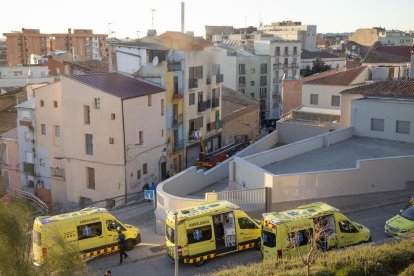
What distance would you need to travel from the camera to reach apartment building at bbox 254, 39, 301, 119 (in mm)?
72875

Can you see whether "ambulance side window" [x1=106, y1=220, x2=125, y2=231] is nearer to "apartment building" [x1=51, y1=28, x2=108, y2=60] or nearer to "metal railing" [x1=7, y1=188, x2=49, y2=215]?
"metal railing" [x1=7, y1=188, x2=49, y2=215]

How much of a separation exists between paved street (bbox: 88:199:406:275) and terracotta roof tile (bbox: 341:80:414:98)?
33.8ft

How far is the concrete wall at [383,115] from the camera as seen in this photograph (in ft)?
105

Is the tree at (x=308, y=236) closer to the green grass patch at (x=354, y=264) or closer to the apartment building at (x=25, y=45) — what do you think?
the green grass patch at (x=354, y=264)

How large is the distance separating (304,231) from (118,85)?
840 inches

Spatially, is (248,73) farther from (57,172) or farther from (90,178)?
(90,178)

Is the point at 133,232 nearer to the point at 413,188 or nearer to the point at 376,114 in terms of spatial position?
the point at 413,188

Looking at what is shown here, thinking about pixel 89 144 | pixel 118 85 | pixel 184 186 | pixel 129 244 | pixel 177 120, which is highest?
pixel 118 85

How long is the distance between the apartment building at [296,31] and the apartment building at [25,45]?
1917 inches

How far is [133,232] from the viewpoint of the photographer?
2178cm

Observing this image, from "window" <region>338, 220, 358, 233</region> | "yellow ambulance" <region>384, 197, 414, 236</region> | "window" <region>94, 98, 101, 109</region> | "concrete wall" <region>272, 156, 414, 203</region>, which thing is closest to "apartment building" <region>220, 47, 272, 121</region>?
"window" <region>94, 98, 101, 109</region>

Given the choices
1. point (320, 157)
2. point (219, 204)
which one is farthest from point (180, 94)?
point (219, 204)

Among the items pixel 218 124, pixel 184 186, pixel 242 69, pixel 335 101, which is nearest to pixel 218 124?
pixel 218 124

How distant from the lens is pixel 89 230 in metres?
20.5
